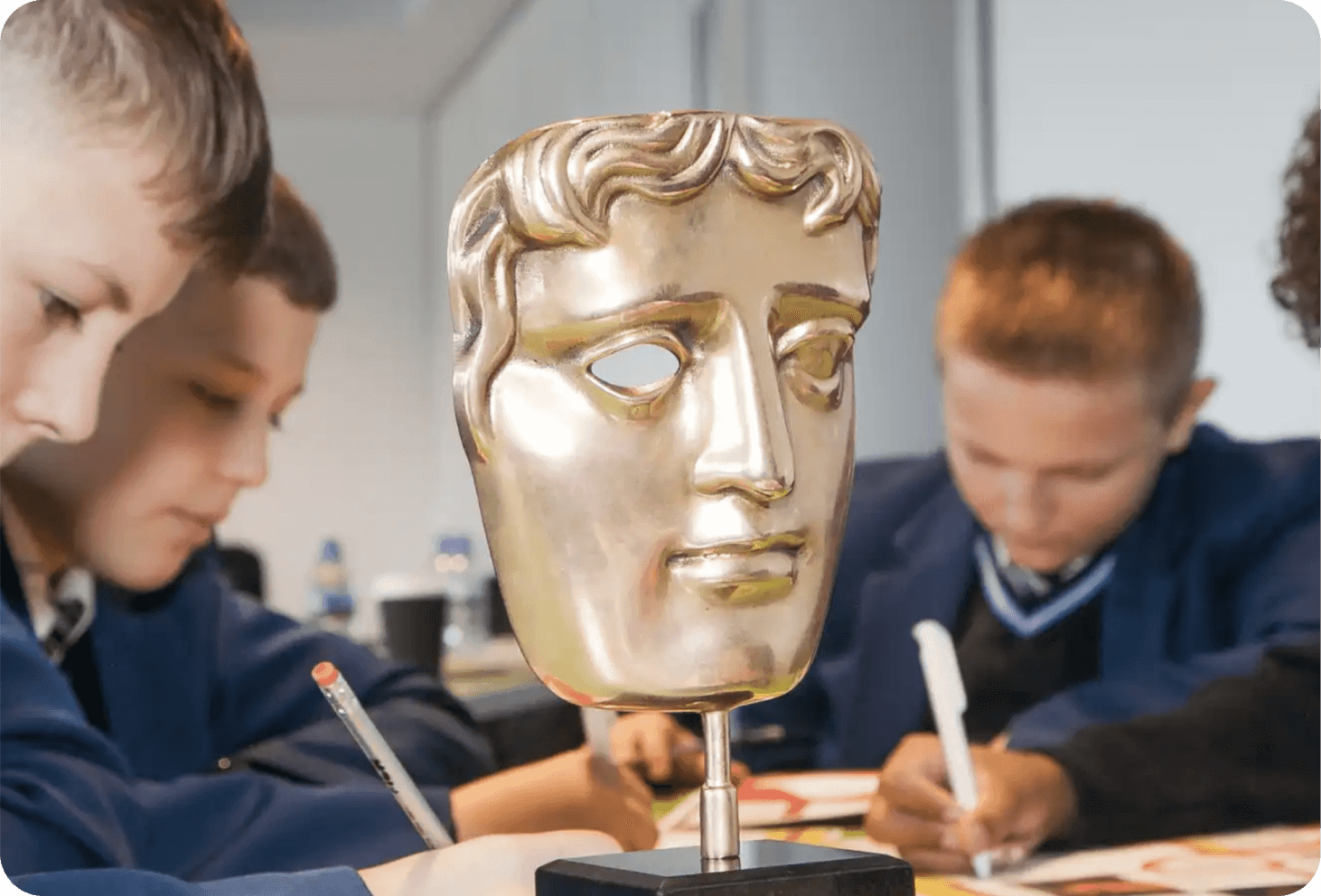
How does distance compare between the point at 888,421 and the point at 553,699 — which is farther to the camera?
the point at 888,421

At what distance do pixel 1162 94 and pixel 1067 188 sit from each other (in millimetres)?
90

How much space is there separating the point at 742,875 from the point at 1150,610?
50cm

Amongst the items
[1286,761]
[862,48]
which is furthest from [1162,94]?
[1286,761]

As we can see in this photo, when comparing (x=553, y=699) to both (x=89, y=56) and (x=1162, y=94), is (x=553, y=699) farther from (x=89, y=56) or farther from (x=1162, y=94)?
(x=1162, y=94)

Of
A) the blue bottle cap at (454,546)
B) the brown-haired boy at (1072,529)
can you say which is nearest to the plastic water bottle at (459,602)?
the blue bottle cap at (454,546)

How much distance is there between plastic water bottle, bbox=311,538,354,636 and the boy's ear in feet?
1.77

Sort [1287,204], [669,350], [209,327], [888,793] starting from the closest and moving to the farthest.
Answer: [669,350], [209,327], [888,793], [1287,204]

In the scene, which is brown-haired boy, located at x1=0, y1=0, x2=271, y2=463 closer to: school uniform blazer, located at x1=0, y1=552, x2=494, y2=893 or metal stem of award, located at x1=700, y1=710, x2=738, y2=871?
school uniform blazer, located at x1=0, y1=552, x2=494, y2=893

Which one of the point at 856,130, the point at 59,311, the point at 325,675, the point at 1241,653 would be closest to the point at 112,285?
the point at 59,311

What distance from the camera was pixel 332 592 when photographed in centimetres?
93

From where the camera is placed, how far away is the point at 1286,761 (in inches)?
41.3

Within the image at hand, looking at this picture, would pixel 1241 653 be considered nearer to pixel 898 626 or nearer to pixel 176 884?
pixel 898 626

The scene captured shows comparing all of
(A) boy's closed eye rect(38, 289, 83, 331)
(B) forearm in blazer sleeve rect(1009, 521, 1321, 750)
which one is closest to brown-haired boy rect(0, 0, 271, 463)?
(A) boy's closed eye rect(38, 289, 83, 331)

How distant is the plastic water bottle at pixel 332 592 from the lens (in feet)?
3.01
